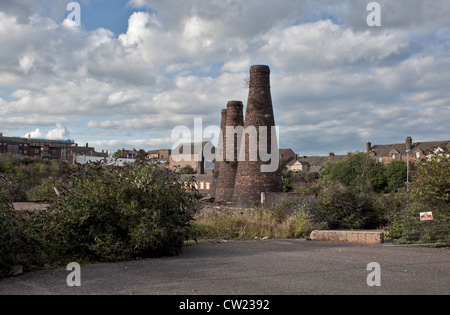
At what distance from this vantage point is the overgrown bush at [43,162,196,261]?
8.39m

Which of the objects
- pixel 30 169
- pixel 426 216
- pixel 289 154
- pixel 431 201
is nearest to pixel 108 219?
pixel 426 216

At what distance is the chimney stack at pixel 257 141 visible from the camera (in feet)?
72.7

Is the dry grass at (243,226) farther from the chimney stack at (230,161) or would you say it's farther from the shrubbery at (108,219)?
the chimney stack at (230,161)

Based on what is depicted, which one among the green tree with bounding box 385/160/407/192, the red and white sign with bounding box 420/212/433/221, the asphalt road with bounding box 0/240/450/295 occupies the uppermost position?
the green tree with bounding box 385/160/407/192

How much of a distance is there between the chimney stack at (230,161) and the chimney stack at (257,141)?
16.2ft

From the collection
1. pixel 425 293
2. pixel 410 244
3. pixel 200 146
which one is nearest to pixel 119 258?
pixel 425 293

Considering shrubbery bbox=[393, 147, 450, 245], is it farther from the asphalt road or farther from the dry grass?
the dry grass

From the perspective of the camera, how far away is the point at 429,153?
38.0 feet

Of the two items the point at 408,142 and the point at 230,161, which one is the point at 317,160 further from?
the point at 230,161

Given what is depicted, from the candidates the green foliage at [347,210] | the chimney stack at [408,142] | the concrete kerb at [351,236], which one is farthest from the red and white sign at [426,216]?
the chimney stack at [408,142]

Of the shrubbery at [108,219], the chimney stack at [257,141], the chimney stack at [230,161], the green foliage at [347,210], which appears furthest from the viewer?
the chimney stack at [230,161]

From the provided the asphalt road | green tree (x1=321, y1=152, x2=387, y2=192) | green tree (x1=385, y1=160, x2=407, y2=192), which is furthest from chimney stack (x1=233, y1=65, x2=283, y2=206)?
green tree (x1=385, y1=160, x2=407, y2=192)

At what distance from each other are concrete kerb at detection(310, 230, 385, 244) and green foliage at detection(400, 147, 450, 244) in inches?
28.8
